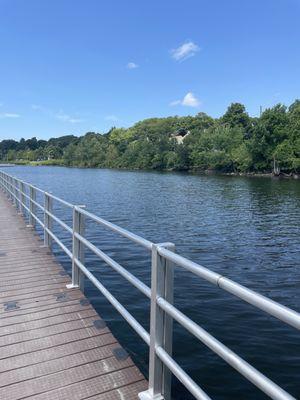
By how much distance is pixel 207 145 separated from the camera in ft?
280

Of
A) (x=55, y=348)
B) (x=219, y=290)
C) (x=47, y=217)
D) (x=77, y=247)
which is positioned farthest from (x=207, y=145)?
(x=55, y=348)

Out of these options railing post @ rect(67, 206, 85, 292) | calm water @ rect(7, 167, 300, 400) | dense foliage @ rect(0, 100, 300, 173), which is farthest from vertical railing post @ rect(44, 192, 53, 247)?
dense foliage @ rect(0, 100, 300, 173)

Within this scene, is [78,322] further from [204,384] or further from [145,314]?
[145,314]

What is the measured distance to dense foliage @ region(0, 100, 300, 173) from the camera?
221ft

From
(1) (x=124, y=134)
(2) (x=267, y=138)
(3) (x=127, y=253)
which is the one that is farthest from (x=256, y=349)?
(1) (x=124, y=134)

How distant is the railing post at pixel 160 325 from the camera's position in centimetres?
264

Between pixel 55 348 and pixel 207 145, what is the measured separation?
83.9 meters

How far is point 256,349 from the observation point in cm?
584

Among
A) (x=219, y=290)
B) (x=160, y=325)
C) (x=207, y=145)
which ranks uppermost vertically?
(x=207, y=145)

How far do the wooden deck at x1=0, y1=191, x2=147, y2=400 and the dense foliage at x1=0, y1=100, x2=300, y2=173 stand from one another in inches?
2454

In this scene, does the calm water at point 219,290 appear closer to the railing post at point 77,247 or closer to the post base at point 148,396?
the railing post at point 77,247

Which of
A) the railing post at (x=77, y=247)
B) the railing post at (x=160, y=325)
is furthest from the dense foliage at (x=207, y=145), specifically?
the railing post at (x=160, y=325)

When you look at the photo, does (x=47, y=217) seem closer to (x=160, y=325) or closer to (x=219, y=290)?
(x=219, y=290)

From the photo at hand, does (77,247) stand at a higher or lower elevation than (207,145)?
lower
